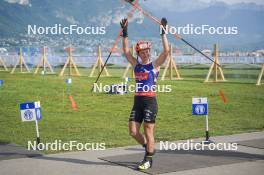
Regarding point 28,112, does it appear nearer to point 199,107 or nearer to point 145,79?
Answer: point 145,79

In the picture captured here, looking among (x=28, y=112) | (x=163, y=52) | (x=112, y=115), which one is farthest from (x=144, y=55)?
(x=112, y=115)

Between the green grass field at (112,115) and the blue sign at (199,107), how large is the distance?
0.90m

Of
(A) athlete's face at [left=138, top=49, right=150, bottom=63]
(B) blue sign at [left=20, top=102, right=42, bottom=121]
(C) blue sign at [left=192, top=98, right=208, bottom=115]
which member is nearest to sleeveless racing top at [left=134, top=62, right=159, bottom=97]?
(A) athlete's face at [left=138, top=49, right=150, bottom=63]

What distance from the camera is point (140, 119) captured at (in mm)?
8320

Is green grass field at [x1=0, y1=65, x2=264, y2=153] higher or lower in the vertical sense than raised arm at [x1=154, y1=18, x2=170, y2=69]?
lower

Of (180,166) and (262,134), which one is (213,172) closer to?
(180,166)

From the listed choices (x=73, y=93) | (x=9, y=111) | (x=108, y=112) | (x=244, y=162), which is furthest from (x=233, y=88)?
(x=244, y=162)

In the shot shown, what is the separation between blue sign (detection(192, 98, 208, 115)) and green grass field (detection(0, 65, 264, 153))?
90 cm

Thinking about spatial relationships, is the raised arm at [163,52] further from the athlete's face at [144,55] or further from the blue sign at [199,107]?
the blue sign at [199,107]

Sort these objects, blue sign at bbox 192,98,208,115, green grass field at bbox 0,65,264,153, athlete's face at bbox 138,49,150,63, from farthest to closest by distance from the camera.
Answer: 1. green grass field at bbox 0,65,264,153
2. blue sign at bbox 192,98,208,115
3. athlete's face at bbox 138,49,150,63

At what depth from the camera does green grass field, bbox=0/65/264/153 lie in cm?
1160

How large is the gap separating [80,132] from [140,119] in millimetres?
4012

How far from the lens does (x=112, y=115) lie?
50.1 ft

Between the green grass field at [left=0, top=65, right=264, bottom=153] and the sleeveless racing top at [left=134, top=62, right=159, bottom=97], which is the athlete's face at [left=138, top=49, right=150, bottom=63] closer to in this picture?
the sleeveless racing top at [left=134, top=62, right=159, bottom=97]
